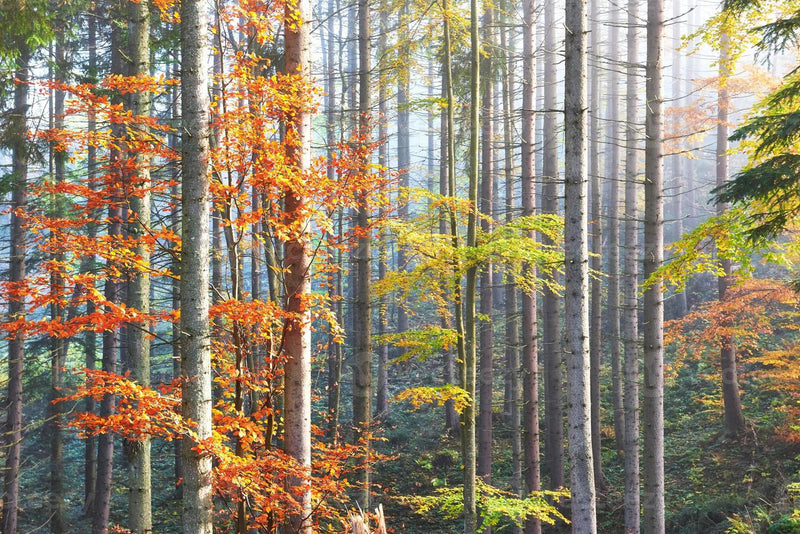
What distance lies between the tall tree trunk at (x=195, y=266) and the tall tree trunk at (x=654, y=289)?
764cm

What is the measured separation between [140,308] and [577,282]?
6.16m

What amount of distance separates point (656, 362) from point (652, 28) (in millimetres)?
5975

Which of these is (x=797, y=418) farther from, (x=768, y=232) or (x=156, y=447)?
(x=156, y=447)

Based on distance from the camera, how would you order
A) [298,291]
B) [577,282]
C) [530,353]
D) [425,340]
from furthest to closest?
[530,353], [425,340], [577,282], [298,291]

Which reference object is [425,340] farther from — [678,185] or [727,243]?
[678,185]

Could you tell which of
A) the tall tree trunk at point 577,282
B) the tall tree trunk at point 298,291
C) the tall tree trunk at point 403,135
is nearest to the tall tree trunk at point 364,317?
the tall tree trunk at point 403,135

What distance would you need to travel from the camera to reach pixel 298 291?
281 inches

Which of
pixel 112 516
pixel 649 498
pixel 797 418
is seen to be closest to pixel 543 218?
pixel 649 498

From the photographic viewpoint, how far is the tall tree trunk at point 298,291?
691 cm

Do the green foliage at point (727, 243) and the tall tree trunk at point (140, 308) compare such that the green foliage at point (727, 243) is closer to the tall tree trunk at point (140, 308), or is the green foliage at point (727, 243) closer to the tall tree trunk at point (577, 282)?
the tall tree trunk at point (577, 282)

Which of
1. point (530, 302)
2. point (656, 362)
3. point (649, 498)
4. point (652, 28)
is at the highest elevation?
point (652, 28)

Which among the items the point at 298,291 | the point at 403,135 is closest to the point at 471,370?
the point at 298,291

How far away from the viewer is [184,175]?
550cm

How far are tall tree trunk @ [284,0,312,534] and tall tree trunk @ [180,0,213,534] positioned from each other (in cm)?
140
